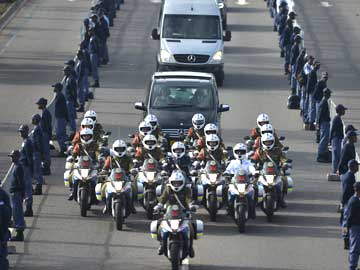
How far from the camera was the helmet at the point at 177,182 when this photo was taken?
89.1 feet

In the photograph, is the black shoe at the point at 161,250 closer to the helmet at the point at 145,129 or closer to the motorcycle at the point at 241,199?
the motorcycle at the point at 241,199

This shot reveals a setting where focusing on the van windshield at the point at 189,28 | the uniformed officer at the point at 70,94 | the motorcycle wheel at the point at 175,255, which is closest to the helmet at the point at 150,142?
the motorcycle wheel at the point at 175,255

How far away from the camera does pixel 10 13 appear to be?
6222 cm

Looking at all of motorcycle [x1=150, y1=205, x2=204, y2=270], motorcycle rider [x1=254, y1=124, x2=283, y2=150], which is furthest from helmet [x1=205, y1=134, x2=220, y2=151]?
motorcycle [x1=150, y1=205, x2=204, y2=270]

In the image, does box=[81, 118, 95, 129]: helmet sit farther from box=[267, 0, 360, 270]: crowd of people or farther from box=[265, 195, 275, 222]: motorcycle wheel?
box=[267, 0, 360, 270]: crowd of people

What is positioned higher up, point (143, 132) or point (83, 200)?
point (143, 132)

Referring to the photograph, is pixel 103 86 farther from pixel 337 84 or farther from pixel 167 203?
pixel 167 203

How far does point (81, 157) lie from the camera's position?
30656mm

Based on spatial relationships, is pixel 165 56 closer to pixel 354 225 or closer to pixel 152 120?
pixel 152 120

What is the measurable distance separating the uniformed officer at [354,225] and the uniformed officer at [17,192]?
5.80 metres

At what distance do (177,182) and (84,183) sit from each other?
11.2ft

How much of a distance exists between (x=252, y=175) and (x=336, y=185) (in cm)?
369

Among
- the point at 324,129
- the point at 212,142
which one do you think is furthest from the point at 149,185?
the point at 324,129

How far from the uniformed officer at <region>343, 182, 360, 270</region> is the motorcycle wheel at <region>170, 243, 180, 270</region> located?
2.75m
